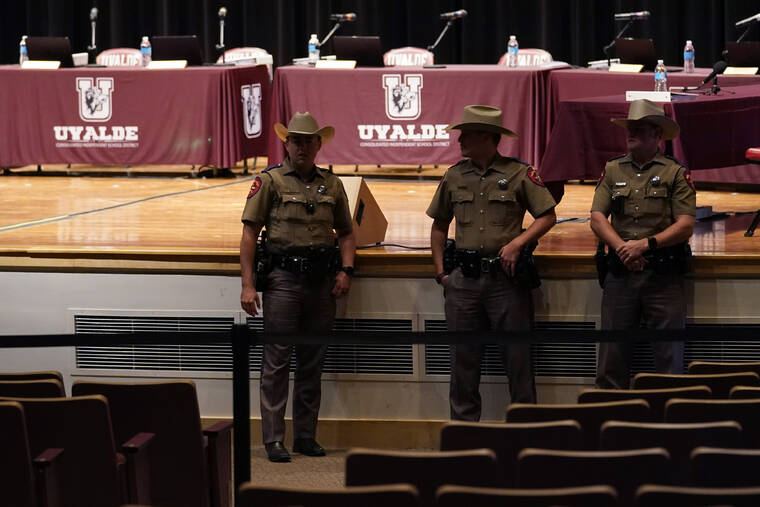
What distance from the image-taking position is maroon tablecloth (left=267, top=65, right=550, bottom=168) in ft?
33.9

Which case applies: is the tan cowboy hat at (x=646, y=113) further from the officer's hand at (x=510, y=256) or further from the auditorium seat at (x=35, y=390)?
the auditorium seat at (x=35, y=390)

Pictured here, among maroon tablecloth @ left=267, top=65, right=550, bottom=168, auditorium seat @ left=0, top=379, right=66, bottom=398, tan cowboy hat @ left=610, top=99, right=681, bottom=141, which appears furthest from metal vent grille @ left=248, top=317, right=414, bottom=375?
maroon tablecloth @ left=267, top=65, right=550, bottom=168

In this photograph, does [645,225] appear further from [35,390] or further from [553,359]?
[35,390]

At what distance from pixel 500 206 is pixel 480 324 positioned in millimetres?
571

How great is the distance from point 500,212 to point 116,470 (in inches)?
97.0

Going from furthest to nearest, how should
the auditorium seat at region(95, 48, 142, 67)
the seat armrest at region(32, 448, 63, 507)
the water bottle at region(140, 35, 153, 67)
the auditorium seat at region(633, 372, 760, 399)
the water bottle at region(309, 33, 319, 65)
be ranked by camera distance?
the auditorium seat at region(95, 48, 142, 67), the water bottle at region(140, 35, 153, 67), the water bottle at region(309, 33, 319, 65), the auditorium seat at region(633, 372, 760, 399), the seat armrest at region(32, 448, 63, 507)

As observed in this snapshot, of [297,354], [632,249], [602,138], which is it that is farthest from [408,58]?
[632,249]

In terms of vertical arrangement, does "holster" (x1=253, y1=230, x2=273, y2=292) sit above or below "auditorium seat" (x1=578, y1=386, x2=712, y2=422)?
above

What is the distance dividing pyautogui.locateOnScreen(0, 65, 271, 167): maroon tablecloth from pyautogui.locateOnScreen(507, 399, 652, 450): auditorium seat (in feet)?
23.0

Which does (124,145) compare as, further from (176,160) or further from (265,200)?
(265,200)

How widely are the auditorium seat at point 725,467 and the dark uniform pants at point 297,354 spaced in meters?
2.89

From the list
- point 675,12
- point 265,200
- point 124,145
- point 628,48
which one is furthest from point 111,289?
point 675,12

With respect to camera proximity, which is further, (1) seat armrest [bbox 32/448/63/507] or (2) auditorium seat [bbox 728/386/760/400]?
(2) auditorium seat [bbox 728/386/760/400]

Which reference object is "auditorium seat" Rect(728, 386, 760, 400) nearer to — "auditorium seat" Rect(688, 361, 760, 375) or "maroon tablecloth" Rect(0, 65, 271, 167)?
"auditorium seat" Rect(688, 361, 760, 375)
